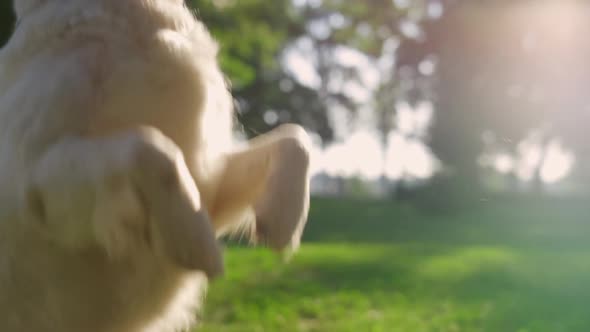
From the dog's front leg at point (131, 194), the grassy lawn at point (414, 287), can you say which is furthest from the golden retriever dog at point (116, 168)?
the grassy lawn at point (414, 287)

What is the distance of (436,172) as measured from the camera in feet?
56.1

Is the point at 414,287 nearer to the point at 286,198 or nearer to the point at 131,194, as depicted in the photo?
the point at 286,198

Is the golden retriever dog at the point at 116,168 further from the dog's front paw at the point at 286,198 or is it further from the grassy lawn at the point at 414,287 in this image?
the grassy lawn at the point at 414,287

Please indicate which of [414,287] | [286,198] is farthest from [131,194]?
[414,287]

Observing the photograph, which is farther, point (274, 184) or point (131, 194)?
point (274, 184)

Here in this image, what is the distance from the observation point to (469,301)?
593cm

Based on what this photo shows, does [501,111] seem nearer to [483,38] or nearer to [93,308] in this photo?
[483,38]

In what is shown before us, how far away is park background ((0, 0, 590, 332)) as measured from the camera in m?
5.71

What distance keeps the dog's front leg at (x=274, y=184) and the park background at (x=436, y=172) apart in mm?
161

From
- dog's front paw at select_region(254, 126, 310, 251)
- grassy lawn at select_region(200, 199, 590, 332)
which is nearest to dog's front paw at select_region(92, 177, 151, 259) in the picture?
dog's front paw at select_region(254, 126, 310, 251)

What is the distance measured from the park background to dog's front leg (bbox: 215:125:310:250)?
161 mm

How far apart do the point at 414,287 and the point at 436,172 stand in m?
10.8

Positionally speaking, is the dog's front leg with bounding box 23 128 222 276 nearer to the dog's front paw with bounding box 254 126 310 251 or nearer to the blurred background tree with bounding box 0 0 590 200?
the dog's front paw with bounding box 254 126 310 251

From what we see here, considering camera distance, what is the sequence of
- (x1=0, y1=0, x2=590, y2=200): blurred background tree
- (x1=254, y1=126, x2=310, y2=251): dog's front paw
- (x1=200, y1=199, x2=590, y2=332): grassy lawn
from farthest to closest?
1. (x1=0, y1=0, x2=590, y2=200): blurred background tree
2. (x1=200, y1=199, x2=590, y2=332): grassy lawn
3. (x1=254, y1=126, x2=310, y2=251): dog's front paw
